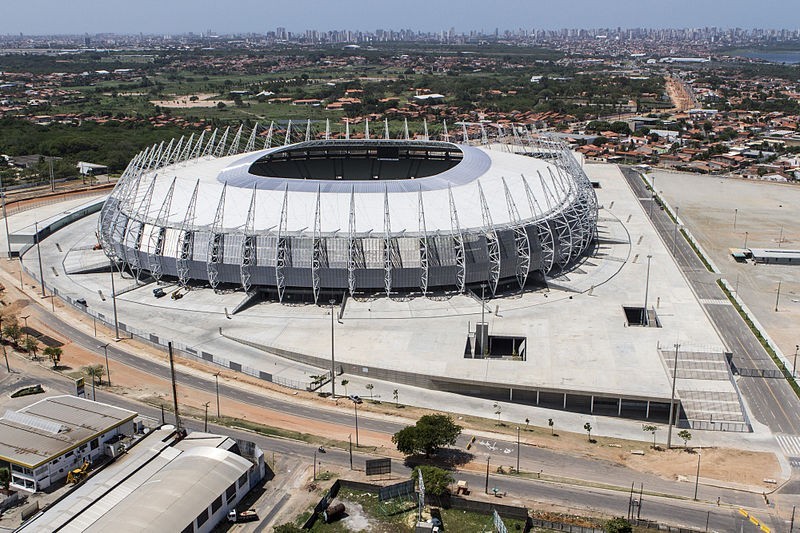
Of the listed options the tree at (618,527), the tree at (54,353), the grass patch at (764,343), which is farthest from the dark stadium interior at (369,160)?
the tree at (618,527)

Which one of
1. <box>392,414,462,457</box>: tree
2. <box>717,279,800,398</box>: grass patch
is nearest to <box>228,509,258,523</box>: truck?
<box>392,414,462,457</box>: tree

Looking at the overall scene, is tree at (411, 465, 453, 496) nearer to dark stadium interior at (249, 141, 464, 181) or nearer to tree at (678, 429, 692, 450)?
tree at (678, 429, 692, 450)

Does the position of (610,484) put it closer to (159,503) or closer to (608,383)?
(608,383)

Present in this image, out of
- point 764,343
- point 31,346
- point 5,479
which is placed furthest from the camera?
point 764,343

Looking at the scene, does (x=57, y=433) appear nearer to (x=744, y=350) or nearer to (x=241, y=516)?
(x=241, y=516)

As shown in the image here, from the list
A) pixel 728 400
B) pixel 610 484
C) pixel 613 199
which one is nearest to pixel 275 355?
pixel 610 484

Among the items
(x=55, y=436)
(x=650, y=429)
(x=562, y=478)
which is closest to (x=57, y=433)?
(x=55, y=436)

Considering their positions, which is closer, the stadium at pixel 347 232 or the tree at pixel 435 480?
the tree at pixel 435 480

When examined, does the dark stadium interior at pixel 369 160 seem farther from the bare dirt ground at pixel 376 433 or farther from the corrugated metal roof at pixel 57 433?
the corrugated metal roof at pixel 57 433

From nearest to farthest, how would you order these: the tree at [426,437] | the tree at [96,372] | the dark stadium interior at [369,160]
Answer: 1. the tree at [426,437]
2. the tree at [96,372]
3. the dark stadium interior at [369,160]
